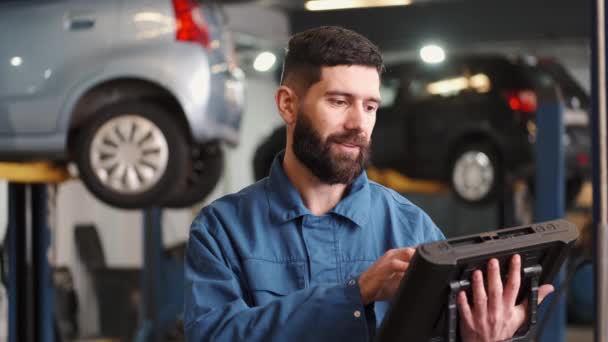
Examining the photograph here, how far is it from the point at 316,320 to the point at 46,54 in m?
2.81

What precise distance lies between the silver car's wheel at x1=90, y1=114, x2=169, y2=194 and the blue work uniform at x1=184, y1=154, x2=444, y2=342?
2.54 m

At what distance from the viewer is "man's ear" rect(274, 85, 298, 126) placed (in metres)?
1.59

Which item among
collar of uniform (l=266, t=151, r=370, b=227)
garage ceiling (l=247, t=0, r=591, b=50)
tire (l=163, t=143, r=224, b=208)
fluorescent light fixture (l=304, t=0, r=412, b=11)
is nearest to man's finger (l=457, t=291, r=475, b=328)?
collar of uniform (l=266, t=151, r=370, b=227)

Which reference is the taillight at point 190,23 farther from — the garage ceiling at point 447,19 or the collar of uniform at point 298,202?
the collar of uniform at point 298,202

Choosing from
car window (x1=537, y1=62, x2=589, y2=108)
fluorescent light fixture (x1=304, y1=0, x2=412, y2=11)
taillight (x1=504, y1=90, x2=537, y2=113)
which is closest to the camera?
fluorescent light fixture (x1=304, y1=0, x2=412, y2=11)

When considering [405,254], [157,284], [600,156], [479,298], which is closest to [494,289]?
[479,298]

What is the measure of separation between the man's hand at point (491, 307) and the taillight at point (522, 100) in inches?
219

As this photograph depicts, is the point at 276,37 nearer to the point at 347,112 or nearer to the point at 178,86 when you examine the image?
the point at 178,86

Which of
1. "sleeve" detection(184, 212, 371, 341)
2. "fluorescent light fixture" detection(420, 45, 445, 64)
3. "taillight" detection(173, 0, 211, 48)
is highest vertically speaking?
"fluorescent light fixture" detection(420, 45, 445, 64)

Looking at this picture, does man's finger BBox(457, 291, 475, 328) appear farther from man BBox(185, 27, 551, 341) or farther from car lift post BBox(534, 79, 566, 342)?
car lift post BBox(534, 79, 566, 342)

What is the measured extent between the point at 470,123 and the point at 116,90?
3538mm

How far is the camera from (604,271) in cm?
251

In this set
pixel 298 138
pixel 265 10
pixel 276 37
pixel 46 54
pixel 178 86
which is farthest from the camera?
pixel 265 10

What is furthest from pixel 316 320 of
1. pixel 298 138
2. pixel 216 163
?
pixel 216 163
